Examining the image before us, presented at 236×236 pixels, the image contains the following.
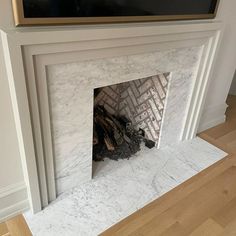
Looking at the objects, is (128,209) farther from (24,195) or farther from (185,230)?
(24,195)

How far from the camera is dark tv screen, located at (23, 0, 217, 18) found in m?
0.99

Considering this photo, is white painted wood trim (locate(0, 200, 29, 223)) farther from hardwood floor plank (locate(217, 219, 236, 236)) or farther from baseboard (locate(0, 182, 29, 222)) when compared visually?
hardwood floor plank (locate(217, 219, 236, 236))

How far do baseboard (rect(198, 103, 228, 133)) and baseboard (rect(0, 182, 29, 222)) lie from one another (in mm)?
1640

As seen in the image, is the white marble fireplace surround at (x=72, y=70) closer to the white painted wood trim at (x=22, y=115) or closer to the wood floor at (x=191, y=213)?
the white painted wood trim at (x=22, y=115)

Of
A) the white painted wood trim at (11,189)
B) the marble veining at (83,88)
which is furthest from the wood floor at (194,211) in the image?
the white painted wood trim at (11,189)

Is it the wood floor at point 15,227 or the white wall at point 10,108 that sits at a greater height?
the white wall at point 10,108

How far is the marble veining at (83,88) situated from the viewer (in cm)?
124

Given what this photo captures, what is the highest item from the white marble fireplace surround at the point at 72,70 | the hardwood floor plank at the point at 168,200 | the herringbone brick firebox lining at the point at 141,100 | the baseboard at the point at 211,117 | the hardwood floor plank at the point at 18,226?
the white marble fireplace surround at the point at 72,70

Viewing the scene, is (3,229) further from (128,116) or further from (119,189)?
(128,116)

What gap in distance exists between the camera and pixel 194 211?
1.53 m

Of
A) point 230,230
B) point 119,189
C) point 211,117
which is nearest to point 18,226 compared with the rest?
point 119,189

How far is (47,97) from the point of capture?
3.89ft

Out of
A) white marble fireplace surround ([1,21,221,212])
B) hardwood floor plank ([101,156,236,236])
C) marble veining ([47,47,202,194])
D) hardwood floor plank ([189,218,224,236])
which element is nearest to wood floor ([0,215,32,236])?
white marble fireplace surround ([1,21,221,212])

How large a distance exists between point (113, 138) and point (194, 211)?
2.60 feet
